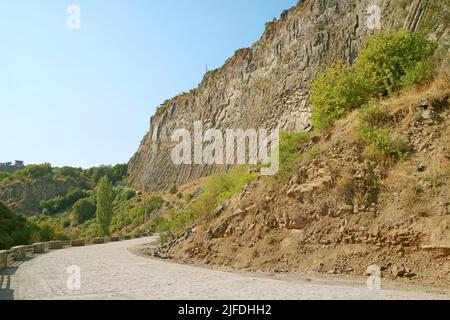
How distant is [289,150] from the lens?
1563 cm

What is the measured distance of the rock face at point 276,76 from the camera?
3528 centimetres

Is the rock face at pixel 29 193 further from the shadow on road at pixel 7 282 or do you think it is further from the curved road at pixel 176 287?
the curved road at pixel 176 287

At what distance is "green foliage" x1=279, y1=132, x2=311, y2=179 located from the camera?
14711 mm

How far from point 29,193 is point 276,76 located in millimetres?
67347

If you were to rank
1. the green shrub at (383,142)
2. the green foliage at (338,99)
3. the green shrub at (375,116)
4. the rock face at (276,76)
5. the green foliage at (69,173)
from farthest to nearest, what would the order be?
the green foliage at (69,173)
the rock face at (276,76)
the green foliage at (338,99)
the green shrub at (375,116)
the green shrub at (383,142)

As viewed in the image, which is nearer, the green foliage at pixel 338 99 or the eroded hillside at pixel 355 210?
the eroded hillside at pixel 355 210

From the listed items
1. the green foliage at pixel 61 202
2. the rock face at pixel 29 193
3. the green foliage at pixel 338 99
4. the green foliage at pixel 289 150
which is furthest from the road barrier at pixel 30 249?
the rock face at pixel 29 193

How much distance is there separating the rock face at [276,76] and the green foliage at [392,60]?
6792mm

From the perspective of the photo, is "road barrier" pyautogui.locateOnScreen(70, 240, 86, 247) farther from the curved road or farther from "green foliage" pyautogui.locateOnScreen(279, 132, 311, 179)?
"green foliage" pyautogui.locateOnScreen(279, 132, 311, 179)

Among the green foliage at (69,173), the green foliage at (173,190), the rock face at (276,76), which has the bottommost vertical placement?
the green foliage at (173,190)

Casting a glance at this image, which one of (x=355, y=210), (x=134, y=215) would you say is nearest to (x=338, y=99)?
(x=355, y=210)

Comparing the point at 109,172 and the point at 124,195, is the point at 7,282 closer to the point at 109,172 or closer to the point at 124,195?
the point at 124,195

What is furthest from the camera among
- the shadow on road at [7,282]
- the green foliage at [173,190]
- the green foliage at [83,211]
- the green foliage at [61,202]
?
the green foliage at [61,202]

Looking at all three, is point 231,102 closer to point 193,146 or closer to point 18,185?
point 193,146
